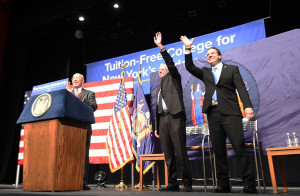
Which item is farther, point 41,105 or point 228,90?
point 228,90

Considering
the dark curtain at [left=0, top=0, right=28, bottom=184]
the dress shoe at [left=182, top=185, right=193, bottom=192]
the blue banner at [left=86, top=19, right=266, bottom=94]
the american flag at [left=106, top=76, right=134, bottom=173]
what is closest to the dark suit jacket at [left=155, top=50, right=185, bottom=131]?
the dress shoe at [left=182, top=185, right=193, bottom=192]

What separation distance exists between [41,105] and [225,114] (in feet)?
5.52

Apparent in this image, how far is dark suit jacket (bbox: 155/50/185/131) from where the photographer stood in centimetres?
267

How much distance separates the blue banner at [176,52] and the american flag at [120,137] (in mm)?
1022

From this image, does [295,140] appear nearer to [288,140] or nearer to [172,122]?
[288,140]

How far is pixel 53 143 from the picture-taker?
2105 millimetres

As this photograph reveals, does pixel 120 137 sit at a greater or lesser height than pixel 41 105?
lesser

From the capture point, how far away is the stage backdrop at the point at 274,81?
3.10 meters

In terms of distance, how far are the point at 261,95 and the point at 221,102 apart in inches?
52.2

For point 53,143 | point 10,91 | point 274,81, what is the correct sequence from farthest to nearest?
point 10,91 < point 274,81 < point 53,143

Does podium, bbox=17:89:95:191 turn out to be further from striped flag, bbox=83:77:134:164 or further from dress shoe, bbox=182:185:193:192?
striped flag, bbox=83:77:134:164

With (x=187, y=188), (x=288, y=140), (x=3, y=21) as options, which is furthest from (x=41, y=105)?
(x=3, y=21)

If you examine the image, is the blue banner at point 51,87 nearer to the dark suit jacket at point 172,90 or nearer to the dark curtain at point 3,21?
the dark curtain at point 3,21

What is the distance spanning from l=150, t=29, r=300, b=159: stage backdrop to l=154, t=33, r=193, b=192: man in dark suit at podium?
3.74 feet
